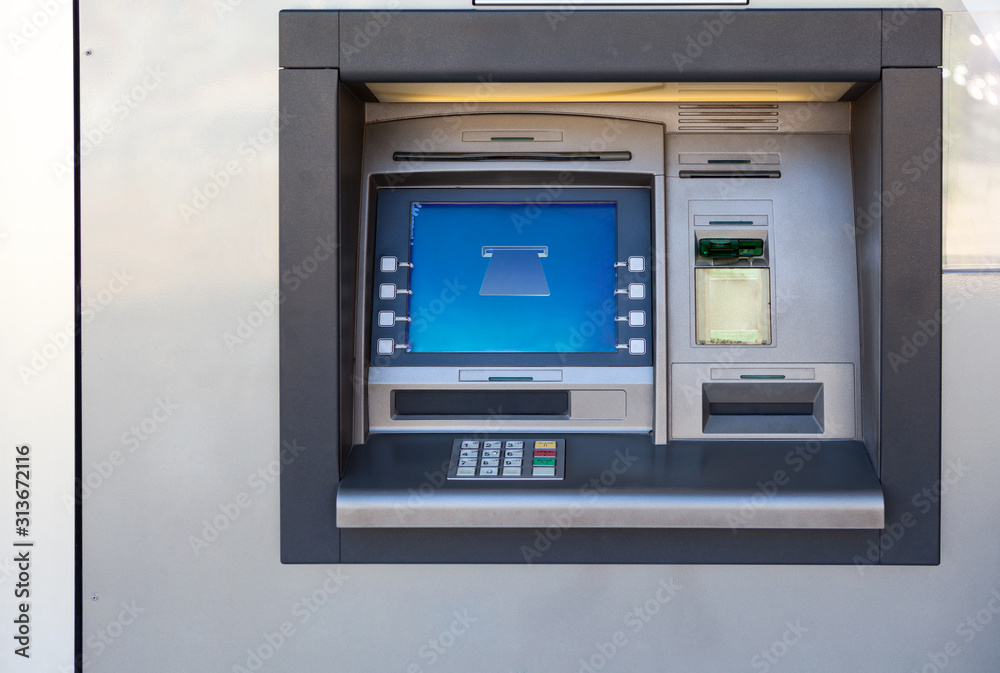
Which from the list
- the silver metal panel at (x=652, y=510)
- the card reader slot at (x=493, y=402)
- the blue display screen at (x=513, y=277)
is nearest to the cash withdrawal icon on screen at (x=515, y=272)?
the blue display screen at (x=513, y=277)

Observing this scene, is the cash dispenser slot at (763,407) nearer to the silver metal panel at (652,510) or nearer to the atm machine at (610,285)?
the atm machine at (610,285)

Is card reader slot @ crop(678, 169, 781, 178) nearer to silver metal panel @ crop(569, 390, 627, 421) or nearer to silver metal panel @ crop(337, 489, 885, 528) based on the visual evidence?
silver metal panel @ crop(569, 390, 627, 421)

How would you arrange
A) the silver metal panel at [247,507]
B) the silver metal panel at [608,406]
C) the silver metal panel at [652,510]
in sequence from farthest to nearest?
the silver metal panel at [608,406], the silver metal panel at [247,507], the silver metal panel at [652,510]

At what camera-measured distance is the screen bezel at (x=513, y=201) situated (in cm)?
204

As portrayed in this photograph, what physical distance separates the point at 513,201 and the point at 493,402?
1.83ft

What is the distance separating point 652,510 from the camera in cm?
176

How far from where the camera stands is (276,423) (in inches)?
77.0

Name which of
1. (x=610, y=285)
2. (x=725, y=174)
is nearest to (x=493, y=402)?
(x=610, y=285)

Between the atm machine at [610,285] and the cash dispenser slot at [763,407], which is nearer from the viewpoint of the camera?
the atm machine at [610,285]

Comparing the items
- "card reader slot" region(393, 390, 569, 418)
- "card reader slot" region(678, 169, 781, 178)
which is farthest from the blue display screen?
"card reader slot" region(678, 169, 781, 178)

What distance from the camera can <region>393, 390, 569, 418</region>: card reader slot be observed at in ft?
6.68

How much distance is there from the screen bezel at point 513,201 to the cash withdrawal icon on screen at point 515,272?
0.14 m

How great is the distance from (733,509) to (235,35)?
168 centimetres

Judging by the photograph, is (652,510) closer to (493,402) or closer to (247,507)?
(493,402)
